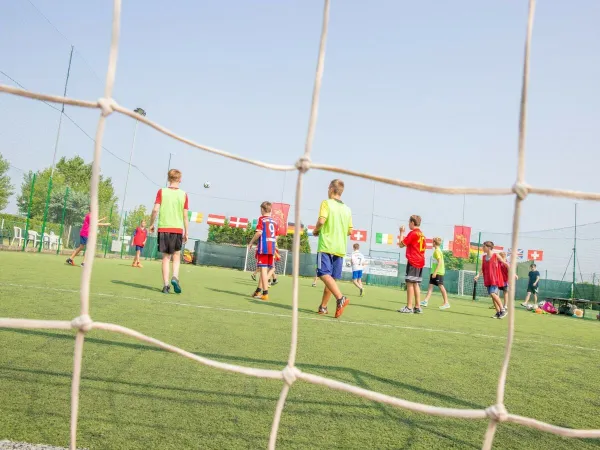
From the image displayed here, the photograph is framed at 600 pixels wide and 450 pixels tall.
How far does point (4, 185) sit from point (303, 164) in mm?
18723

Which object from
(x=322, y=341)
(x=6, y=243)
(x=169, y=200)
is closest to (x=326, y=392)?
(x=322, y=341)

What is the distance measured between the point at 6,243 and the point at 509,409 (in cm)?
2586

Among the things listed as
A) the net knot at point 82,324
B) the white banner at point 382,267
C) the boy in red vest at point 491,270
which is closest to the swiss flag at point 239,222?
the white banner at point 382,267

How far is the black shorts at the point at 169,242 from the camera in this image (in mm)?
6246

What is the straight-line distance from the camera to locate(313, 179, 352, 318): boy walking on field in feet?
17.9

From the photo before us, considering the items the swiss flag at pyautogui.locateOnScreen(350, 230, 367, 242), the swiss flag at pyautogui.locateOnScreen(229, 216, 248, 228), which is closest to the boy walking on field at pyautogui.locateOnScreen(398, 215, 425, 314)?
the swiss flag at pyautogui.locateOnScreen(350, 230, 367, 242)

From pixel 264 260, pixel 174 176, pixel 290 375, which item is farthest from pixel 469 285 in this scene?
pixel 290 375

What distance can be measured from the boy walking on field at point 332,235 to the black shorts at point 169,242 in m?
1.93

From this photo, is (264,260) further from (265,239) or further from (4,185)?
(4,185)

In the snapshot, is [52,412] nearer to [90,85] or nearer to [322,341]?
[322,341]

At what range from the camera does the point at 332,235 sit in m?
5.53

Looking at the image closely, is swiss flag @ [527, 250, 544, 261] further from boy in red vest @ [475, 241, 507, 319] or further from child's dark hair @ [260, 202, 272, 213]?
child's dark hair @ [260, 202, 272, 213]

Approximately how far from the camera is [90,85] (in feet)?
60.6

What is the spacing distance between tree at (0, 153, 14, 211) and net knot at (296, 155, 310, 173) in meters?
16.3
